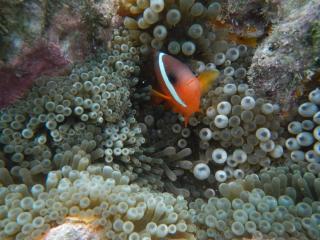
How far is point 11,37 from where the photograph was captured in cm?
193

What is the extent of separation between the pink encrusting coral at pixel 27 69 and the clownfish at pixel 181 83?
0.73m

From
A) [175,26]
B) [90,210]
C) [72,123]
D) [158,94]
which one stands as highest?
[175,26]

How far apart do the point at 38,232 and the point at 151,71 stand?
1604 mm

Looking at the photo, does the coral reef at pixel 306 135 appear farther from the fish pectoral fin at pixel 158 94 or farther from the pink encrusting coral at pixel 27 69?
the pink encrusting coral at pixel 27 69

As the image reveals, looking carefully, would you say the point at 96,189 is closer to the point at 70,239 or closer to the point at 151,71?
the point at 70,239

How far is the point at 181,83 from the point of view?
2428 mm

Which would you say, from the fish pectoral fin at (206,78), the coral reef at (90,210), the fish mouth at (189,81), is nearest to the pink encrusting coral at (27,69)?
the coral reef at (90,210)

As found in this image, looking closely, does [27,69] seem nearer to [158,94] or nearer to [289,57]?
[158,94]

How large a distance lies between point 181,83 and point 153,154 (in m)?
0.62

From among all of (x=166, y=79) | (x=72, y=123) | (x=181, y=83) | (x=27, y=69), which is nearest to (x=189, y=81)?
(x=181, y=83)

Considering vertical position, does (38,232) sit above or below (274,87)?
below

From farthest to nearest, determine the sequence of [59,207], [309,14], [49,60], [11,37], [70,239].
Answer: [309,14] → [49,60] → [11,37] → [59,207] → [70,239]

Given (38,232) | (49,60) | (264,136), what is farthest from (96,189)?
(264,136)

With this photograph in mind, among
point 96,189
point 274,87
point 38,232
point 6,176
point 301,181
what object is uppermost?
point 274,87
